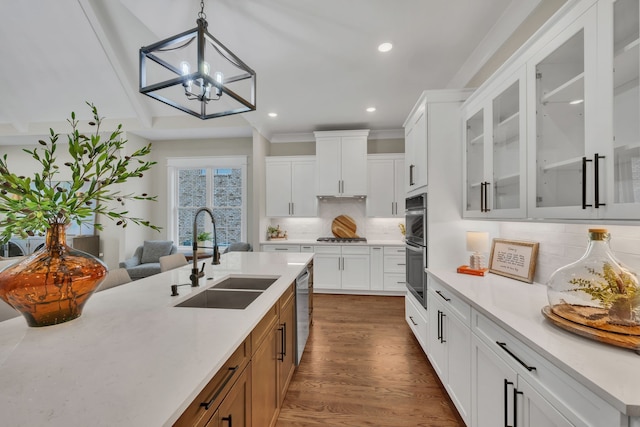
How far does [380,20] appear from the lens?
7.19ft

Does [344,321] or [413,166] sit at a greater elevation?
[413,166]

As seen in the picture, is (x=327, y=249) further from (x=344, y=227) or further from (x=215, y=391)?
(x=215, y=391)

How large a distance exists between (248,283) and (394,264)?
3.01 meters

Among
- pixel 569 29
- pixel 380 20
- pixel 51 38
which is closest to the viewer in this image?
pixel 569 29

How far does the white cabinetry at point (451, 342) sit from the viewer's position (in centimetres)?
164

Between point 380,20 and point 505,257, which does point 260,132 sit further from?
point 505,257

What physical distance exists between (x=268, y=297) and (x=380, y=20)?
7.62 ft

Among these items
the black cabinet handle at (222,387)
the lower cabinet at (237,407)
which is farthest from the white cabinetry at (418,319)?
the black cabinet handle at (222,387)

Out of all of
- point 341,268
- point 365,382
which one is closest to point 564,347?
point 365,382

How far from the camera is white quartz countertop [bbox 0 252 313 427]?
613 millimetres

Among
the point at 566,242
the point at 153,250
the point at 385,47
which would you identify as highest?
the point at 385,47

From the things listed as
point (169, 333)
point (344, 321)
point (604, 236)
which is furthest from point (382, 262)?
point (169, 333)

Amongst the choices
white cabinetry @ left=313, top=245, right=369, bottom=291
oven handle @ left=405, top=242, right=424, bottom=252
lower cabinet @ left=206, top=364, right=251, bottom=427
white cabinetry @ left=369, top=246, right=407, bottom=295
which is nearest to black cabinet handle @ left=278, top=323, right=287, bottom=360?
lower cabinet @ left=206, top=364, right=251, bottom=427

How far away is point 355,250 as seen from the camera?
4.52m
